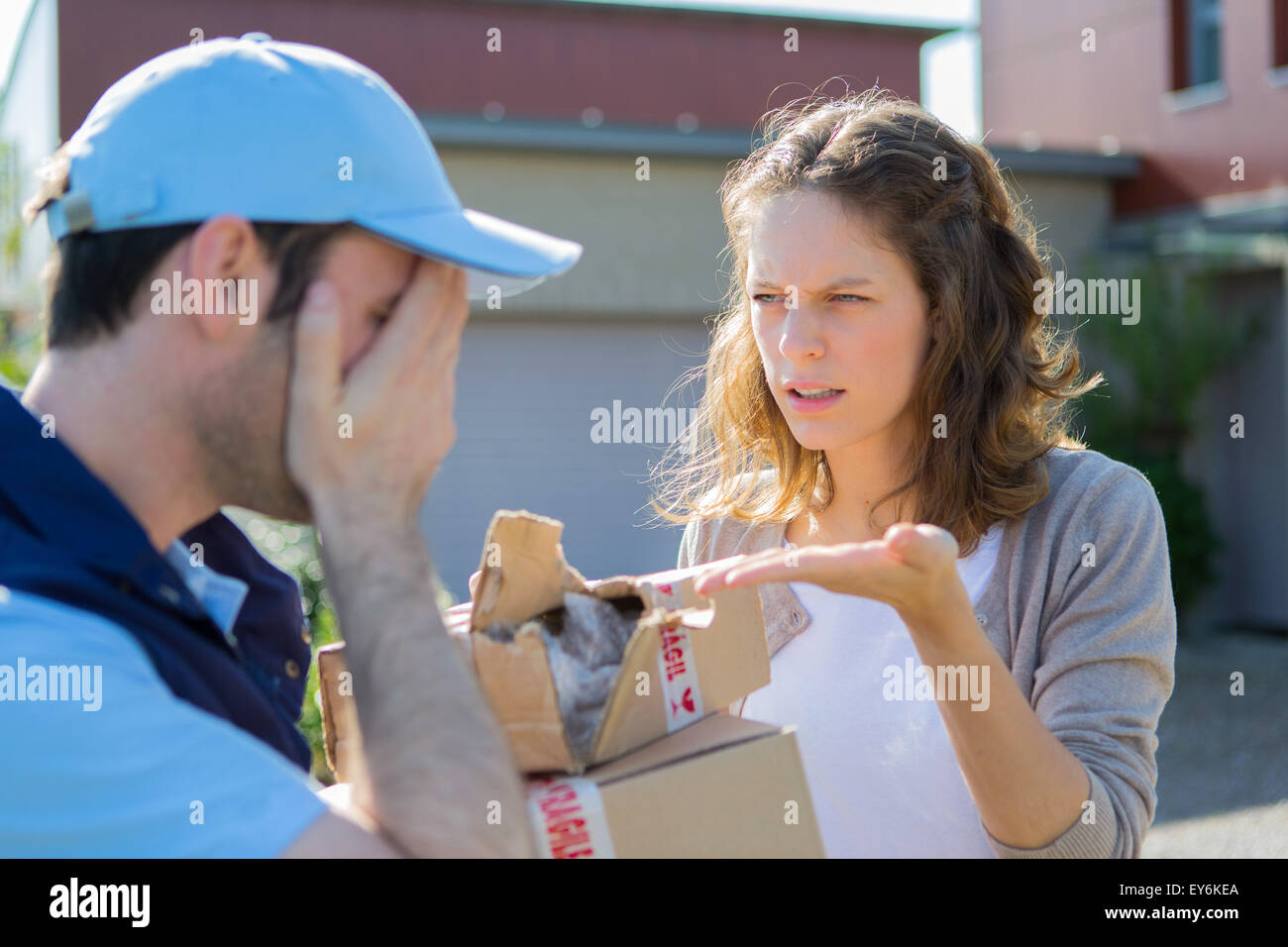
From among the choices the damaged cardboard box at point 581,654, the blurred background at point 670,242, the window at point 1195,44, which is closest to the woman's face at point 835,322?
the damaged cardboard box at point 581,654

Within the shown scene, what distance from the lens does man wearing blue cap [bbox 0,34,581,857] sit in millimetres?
1187

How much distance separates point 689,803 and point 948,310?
3.81ft

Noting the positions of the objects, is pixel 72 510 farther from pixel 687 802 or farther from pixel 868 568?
pixel 868 568

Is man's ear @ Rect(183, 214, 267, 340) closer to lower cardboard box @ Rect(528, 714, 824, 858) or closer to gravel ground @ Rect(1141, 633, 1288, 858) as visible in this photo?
lower cardboard box @ Rect(528, 714, 824, 858)

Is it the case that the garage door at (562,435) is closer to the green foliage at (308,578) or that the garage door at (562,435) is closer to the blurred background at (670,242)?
the blurred background at (670,242)

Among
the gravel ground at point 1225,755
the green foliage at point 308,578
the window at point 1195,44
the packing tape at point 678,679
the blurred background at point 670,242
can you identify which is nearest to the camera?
the packing tape at point 678,679

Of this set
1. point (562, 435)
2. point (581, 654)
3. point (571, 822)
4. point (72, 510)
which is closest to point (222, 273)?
point (72, 510)

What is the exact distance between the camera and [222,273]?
1.36 metres

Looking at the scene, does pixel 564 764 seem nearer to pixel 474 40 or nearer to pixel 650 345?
pixel 650 345

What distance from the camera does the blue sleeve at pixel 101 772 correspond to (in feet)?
3.84

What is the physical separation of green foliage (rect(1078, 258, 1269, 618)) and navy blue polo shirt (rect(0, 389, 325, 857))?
9.22m

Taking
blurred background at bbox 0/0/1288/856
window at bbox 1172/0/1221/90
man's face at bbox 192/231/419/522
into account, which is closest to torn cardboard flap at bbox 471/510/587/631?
man's face at bbox 192/231/419/522

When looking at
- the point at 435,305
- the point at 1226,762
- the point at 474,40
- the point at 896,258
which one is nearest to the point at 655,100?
the point at 474,40

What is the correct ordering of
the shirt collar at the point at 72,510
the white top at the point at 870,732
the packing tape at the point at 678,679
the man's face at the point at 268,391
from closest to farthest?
the shirt collar at the point at 72,510 → the man's face at the point at 268,391 → the packing tape at the point at 678,679 → the white top at the point at 870,732
